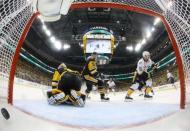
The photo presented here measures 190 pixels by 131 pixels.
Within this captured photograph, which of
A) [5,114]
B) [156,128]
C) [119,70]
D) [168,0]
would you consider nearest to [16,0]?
[5,114]

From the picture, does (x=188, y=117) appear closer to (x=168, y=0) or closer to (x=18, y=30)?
(x=168, y=0)

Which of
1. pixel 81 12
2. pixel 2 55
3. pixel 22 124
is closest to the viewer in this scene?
pixel 22 124

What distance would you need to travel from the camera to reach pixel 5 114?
5.48 feet

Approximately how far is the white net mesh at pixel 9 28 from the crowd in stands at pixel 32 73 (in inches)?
272

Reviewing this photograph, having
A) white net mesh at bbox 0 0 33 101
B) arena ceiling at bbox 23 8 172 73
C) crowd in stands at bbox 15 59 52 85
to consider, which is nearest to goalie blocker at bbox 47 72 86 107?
white net mesh at bbox 0 0 33 101

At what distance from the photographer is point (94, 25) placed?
9.36 meters

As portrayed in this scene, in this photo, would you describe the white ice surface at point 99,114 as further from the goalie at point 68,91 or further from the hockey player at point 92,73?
the hockey player at point 92,73

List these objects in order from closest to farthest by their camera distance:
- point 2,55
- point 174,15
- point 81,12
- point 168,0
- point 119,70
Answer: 1. point 168,0
2. point 174,15
3. point 2,55
4. point 81,12
5. point 119,70

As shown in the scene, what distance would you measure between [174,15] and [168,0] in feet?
1.10

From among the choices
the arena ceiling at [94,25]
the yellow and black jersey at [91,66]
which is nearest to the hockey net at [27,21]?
the yellow and black jersey at [91,66]

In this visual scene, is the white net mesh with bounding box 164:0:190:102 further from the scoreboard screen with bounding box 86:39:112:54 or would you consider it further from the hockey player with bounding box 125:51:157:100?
the scoreboard screen with bounding box 86:39:112:54

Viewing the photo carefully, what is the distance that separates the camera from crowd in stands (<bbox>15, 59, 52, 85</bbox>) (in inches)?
387

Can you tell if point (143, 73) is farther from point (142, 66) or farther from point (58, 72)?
point (58, 72)

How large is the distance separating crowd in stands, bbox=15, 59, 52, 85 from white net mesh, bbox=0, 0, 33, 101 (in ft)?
22.7
